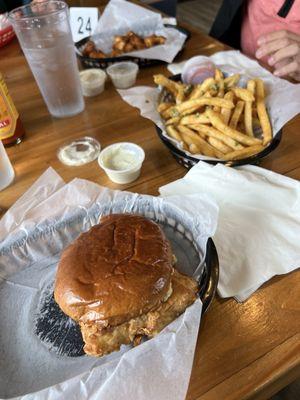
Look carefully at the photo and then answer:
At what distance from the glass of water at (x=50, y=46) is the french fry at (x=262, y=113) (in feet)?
2.26

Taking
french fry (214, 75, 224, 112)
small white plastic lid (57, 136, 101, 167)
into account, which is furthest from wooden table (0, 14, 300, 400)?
french fry (214, 75, 224, 112)

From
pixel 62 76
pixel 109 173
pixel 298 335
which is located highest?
pixel 62 76

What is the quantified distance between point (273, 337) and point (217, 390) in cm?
16

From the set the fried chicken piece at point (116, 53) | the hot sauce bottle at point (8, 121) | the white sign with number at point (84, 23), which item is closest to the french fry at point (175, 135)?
the hot sauce bottle at point (8, 121)

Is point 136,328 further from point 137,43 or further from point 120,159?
point 137,43

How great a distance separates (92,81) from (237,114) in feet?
2.15

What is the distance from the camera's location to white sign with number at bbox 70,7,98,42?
176 cm

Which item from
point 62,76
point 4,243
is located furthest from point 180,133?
point 4,243

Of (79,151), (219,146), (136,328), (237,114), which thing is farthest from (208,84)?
(136,328)

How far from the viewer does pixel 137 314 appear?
0.62 meters

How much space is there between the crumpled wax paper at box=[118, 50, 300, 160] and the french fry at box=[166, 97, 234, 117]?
0.18 feet

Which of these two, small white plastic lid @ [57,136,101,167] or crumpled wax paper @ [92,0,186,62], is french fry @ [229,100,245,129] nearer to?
small white plastic lid @ [57,136,101,167]

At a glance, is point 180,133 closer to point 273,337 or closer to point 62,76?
point 62,76

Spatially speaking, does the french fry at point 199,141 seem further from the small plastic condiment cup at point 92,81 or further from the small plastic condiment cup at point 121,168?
the small plastic condiment cup at point 92,81
